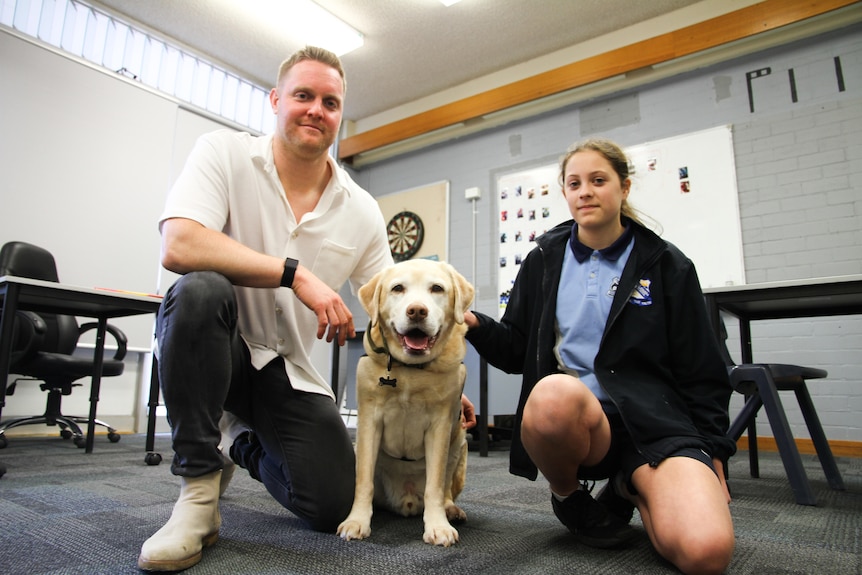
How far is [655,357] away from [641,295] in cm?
19

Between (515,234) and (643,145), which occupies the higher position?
(643,145)

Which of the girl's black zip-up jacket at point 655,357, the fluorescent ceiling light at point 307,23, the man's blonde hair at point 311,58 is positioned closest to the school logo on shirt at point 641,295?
the girl's black zip-up jacket at point 655,357

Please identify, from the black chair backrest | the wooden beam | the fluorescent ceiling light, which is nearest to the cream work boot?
the black chair backrest

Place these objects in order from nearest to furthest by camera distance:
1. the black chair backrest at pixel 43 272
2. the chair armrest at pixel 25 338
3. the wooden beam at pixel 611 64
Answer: the chair armrest at pixel 25 338
the black chair backrest at pixel 43 272
the wooden beam at pixel 611 64

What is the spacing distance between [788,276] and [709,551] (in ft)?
13.7

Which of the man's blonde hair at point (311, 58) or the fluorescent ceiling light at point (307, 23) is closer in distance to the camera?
the man's blonde hair at point (311, 58)

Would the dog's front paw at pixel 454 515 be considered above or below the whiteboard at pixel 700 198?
below

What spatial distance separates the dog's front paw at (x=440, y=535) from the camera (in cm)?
139

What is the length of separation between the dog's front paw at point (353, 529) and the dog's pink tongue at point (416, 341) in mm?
510

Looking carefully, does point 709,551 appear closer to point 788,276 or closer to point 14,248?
point 788,276

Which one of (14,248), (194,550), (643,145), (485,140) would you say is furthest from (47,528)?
(485,140)

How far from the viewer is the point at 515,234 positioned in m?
6.12

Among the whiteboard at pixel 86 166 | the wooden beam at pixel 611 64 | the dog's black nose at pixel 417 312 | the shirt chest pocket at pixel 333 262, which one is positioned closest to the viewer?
the dog's black nose at pixel 417 312

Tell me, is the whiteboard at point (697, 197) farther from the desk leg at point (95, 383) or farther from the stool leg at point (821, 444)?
the desk leg at point (95, 383)
